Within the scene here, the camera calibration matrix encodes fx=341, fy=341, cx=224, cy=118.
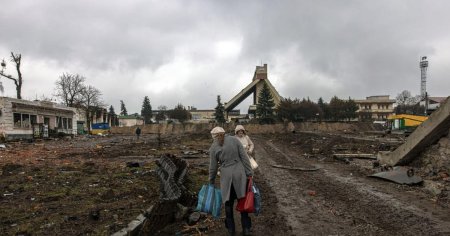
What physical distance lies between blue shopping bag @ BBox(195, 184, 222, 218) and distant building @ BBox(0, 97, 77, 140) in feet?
116

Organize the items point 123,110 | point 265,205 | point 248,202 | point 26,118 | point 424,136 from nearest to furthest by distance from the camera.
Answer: point 248,202, point 265,205, point 424,136, point 26,118, point 123,110

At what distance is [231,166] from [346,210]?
310 centimetres

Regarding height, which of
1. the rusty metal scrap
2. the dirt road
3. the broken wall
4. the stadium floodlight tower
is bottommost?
the dirt road

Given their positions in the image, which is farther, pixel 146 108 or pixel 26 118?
pixel 146 108

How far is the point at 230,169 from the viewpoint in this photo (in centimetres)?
488

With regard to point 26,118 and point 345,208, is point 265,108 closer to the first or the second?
point 26,118

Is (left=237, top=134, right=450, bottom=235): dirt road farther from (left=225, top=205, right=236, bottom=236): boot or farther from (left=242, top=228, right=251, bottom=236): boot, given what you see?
(left=225, top=205, right=236, bottom=236): boot

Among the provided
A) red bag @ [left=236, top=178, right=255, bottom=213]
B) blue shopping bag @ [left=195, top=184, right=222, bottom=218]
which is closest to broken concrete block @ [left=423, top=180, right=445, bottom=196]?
red bag @ [left=236, top=178, right=255, bottom=213]

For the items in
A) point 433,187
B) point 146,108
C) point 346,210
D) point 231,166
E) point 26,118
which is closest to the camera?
point 231,166

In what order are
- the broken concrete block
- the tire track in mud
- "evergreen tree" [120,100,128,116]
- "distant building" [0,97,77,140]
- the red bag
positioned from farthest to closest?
1. "evergreen tree" [120,100,128,116]
2. "distant building" [0,97,77,140]
3. the broken concrete block
4. the tire track in mud
5. the red bag

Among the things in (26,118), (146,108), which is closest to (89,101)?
(26,118)

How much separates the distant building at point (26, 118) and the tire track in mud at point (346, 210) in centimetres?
3401

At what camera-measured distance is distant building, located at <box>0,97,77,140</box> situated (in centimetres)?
3531

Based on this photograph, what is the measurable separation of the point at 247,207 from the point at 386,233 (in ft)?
7.36
